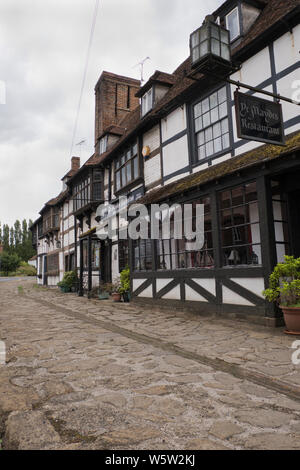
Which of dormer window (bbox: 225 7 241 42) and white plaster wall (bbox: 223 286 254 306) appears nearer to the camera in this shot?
white plaster wall (bbox: 223 286 254 306)

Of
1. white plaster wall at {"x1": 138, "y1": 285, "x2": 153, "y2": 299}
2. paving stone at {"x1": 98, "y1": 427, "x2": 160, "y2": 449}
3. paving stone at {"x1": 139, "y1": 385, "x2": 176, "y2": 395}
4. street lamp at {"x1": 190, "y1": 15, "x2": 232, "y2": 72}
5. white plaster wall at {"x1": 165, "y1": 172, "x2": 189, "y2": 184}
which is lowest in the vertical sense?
paving stone at {"x1": 139, "y1": 385, "x2": 176, "y2": 395}

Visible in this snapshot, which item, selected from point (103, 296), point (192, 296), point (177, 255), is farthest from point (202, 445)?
point (103, 296)

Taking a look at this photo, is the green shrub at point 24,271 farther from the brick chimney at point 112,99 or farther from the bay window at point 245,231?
the bay window at point 245,231

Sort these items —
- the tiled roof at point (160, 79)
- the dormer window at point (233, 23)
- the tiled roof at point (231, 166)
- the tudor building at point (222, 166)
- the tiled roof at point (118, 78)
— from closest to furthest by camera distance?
the tiled roof at point (231, 166)
the tudor building at point (222, 166)
the dormer window at point (233, 23)
the tiled roof at point (160, 79)
the tiled roof at point (118, 78)

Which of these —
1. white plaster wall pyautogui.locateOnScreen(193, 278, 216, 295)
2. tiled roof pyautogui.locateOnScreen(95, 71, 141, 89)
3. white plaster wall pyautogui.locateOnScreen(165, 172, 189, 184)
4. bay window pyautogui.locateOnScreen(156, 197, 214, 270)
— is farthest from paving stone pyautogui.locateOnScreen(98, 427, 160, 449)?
tiled roof pyautogui.locateOnScreen(95, 71, 141, 89)

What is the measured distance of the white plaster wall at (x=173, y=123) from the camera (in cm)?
989

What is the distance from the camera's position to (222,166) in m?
7.87

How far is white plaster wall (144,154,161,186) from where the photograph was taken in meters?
11.2

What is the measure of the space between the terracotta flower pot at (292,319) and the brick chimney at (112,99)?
1487 cm

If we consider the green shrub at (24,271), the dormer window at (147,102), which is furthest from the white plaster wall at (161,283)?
the green shrub at (24,271)

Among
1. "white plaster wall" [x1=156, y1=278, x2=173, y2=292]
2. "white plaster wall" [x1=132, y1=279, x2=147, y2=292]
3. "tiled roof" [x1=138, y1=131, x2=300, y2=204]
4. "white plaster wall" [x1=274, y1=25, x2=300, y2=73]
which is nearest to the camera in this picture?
"tiled roof" [x1=138, y1=131, x2=300, y2=204]

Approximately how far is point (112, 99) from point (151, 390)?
17.5m

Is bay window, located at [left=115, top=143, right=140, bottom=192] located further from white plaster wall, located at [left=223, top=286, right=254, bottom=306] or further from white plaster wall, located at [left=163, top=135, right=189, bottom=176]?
white plaster wall, located at [left=223, top=286, right=254, bottom=306]

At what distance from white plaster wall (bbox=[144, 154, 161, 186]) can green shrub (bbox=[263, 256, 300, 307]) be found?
20.3ft
